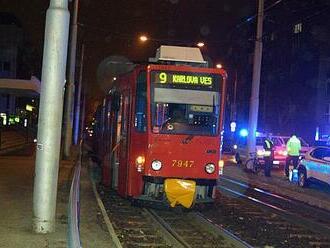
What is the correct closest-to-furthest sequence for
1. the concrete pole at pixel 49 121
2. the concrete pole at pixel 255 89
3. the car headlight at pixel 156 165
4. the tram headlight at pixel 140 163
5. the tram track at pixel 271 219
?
the concrete pole at pixel 49 121, the tram track at pixel 271 219, the car headlight at pixel 156 165, the tram headlight at pixel 140 163, the concrete pole at pixel 255 89

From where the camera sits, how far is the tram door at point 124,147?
14391 millimetres

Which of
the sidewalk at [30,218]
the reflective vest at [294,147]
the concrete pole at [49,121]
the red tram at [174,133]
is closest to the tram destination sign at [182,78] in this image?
the red tram at [174,133]

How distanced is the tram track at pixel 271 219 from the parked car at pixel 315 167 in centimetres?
199

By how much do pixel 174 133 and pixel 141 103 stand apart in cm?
109

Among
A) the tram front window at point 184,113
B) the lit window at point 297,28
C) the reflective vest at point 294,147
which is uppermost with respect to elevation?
the lit window at point 297,28

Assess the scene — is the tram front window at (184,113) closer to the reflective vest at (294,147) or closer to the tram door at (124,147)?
the tram door at (124,147)

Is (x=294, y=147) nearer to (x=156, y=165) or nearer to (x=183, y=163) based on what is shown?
(x=183, y=163)

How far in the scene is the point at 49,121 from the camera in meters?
9.41

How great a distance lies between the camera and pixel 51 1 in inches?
375

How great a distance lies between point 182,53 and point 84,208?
177 inches

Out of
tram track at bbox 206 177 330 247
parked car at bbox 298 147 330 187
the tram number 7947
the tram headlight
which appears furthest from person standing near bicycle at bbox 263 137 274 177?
the tram headlight

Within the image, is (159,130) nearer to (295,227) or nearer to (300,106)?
(295,227)

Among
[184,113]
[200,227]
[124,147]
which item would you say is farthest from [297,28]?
[200,227]

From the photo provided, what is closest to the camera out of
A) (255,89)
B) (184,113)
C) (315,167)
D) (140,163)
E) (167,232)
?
(167,232)
